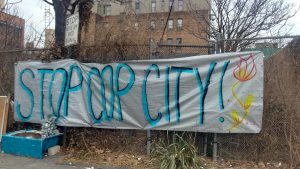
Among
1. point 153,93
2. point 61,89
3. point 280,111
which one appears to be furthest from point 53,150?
point 280,111

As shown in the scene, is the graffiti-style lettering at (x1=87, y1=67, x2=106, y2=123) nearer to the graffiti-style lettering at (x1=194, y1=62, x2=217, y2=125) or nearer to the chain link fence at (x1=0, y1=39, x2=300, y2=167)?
the chain link fence at (x1=0, y1=39, x2=300, y2=167)

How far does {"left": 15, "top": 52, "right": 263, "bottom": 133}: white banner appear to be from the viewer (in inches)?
241

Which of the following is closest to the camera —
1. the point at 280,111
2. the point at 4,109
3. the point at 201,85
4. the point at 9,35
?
the point at 280,111

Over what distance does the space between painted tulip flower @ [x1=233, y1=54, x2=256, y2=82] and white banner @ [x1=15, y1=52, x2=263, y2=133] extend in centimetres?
2

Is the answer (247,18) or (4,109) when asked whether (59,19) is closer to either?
(4,109)

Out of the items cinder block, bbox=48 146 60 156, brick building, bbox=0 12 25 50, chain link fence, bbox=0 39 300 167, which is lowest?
cinder block, bbox=48 146 60 156

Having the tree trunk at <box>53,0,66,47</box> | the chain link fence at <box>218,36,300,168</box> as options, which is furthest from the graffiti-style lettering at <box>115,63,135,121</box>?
the tree trunk at <box>53,0,66,47</box>

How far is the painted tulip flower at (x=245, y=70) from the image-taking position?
6.07 metres

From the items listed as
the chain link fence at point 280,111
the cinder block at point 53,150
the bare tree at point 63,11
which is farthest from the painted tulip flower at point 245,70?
the bare tree at point 63,11

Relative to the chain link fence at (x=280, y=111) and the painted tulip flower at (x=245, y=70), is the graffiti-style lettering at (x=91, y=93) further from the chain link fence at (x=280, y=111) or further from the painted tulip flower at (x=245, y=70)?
the chain link fence at (x=280, y=111)

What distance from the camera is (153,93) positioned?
6.63m

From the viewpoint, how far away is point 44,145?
6926mm

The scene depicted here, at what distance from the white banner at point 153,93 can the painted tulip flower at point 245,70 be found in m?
0.02

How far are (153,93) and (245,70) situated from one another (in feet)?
5.97
